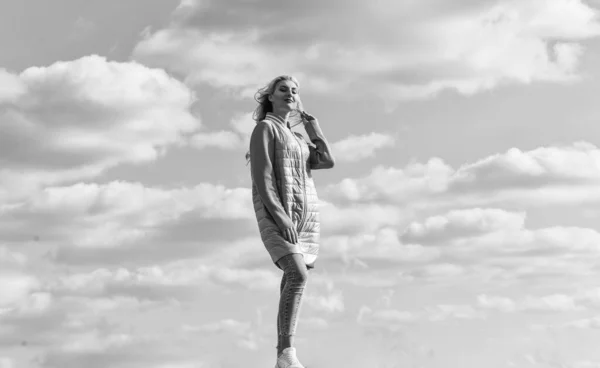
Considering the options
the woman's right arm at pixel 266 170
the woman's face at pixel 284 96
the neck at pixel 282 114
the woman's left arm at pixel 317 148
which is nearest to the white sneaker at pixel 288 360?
the woman's right arm at pixel 266 170

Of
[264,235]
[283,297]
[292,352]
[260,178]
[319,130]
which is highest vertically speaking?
[319,130]

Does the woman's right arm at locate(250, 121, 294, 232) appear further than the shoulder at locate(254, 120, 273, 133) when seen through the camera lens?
No

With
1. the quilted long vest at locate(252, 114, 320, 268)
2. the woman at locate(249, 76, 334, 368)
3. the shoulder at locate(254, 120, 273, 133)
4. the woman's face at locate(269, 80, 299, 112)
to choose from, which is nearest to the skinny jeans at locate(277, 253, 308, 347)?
the woman at locate(249, 76, 334, 368)

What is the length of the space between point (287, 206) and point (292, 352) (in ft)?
6.76

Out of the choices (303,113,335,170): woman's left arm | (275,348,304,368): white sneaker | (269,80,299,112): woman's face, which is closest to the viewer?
(275,348,304,368): white sneaker

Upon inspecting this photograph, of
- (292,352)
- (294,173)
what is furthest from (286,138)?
(292,352)

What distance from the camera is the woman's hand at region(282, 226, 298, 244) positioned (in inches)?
468

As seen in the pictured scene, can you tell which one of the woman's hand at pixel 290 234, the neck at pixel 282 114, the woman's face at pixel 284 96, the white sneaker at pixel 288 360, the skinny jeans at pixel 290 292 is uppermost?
the woman's face at pixel 284 96

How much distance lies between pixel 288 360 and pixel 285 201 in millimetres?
2228

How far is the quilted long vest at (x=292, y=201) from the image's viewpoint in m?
12.0

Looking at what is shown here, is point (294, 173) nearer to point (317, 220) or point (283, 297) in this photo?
point (317, 220)

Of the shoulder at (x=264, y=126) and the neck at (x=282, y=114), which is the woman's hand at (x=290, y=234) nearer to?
the shoulder at (x=264, y=126)

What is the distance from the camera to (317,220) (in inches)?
494

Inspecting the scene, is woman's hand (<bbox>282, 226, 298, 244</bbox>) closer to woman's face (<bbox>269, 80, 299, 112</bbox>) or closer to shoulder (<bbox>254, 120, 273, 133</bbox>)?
shoulder (<bbox>254, 120, 273, 133</bbox>)
